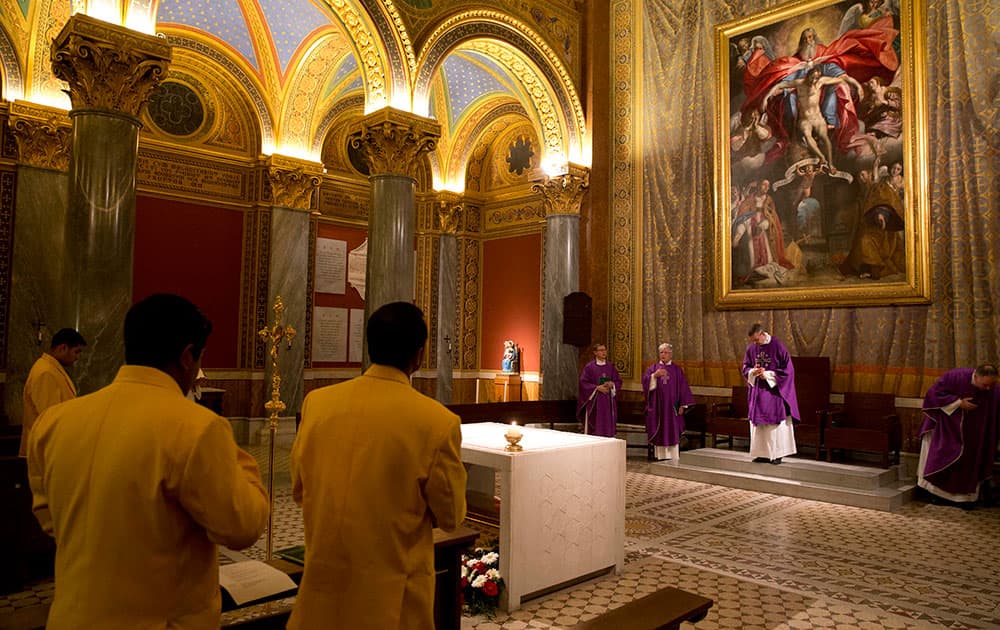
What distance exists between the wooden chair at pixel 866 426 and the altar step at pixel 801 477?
276mm

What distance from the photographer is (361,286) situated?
48.7 ft

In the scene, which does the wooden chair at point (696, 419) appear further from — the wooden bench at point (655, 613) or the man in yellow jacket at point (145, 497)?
the man in yellow jacket at point (145, 497)

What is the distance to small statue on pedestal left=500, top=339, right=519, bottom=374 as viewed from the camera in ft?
50.8

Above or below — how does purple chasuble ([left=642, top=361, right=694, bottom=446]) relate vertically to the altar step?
above

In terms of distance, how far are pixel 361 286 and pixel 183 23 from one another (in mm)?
Result: 5895

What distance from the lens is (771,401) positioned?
902cm

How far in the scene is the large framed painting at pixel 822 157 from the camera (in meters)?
9.29

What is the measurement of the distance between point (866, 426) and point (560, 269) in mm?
5632

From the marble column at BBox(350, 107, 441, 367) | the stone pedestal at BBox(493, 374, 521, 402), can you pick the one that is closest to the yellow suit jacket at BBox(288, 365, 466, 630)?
the marble column at BBox(350, 107, 441, 367)

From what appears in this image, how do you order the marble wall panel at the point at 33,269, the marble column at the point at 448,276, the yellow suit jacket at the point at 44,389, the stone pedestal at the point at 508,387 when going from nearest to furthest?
the yellow suit jacket at the point at 44,389, the marble wall panel at the point at 33,269, the stone pedestal at the point at 508,387, the marble column at the point at 448,276

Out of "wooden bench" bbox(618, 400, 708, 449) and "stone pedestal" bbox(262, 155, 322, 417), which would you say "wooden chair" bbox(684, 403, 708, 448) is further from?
"stone pedestal" bbox(262, 155, 322, 417)

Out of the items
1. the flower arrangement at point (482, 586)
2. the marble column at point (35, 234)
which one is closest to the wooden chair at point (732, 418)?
the flower arrangement at point (482, 586)

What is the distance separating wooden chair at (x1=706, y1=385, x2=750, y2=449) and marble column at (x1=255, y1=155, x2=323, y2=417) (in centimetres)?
741

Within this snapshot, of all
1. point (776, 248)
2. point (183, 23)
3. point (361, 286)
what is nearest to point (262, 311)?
point (361, 286)
